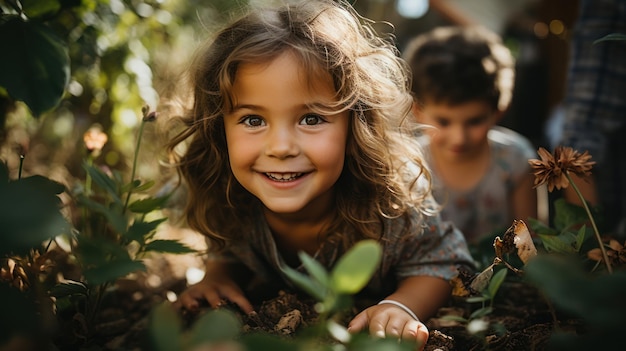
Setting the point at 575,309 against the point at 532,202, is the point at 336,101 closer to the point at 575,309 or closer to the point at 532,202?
the point at 575,309

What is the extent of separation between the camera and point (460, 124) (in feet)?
8.20

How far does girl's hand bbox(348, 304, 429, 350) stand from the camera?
1236 millimetres

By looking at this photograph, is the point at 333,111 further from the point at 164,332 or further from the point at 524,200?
the point at 524,200

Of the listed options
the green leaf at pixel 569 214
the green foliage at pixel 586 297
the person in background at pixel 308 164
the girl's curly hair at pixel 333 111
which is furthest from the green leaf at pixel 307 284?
the green leaf at pixel 569 214

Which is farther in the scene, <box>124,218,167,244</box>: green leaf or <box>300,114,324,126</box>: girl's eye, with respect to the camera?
<box>300,114,324,126</box>: girl's eye

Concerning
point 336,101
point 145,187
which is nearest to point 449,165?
point 336,101

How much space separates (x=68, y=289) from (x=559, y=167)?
102cm

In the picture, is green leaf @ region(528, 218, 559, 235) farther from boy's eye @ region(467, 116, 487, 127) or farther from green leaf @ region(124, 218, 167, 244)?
boy's eye @ region(467, 116, 487, 127)

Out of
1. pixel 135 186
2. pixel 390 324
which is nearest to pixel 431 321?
pixel 390 324

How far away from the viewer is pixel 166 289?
1.92 m

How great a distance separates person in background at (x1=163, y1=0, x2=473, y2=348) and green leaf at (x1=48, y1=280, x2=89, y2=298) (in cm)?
39

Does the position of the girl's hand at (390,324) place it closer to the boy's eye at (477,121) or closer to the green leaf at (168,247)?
the green leaf at (168,247)

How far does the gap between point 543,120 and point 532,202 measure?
203 cm

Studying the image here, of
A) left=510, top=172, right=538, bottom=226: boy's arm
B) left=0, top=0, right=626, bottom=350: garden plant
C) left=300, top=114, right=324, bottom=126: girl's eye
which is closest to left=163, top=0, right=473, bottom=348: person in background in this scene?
left=300, top=114, right=324, bottom=126: girl's eye
